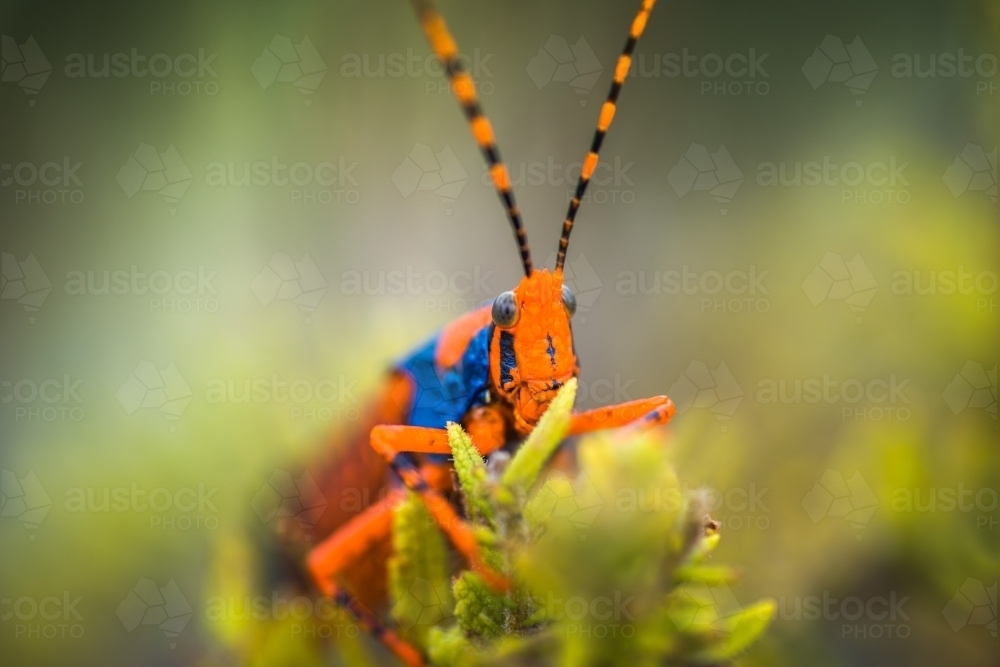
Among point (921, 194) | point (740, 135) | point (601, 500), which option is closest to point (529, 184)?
point (740, 135)

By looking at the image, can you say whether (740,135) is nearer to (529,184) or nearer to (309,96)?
(529,184)
